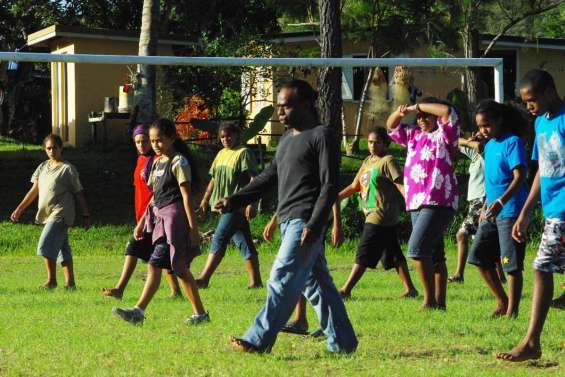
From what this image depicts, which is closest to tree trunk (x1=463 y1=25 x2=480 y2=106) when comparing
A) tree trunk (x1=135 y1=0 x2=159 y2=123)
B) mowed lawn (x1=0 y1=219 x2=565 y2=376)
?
tree trunk (x1=135 y1=0 x2=159 y2=123)

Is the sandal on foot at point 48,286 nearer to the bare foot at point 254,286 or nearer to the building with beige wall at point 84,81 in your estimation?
the bare foot at point 254,286

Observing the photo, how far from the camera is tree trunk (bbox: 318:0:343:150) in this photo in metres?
18.2

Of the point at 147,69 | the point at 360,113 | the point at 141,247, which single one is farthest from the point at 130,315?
the point at 360,113

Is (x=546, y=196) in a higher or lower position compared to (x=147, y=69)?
lower

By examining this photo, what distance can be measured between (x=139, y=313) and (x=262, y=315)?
1.62 meters

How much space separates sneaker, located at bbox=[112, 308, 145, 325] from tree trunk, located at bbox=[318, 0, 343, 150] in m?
10.5

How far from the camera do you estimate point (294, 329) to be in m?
→ 7.14

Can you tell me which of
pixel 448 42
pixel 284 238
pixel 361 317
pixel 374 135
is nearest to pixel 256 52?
pixel 448 42

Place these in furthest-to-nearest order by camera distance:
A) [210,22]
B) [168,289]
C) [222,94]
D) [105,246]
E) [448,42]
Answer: [210,22]
[448,42]
[222,94]
[105,246]
[168,289]

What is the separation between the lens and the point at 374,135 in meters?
9.99

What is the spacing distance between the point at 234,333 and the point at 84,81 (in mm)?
20081

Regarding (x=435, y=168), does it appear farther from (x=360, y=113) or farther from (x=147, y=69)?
(x=360, y=113)

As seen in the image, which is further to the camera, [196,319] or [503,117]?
[503,117]

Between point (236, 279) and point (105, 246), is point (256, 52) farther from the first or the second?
point (236, 279)
